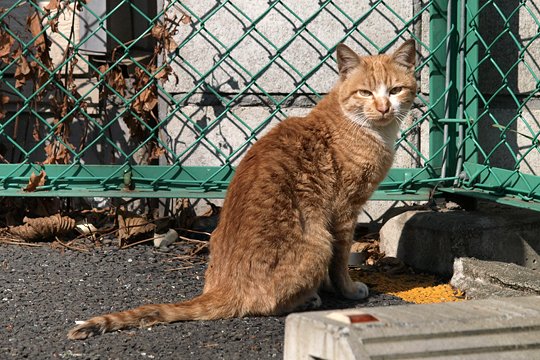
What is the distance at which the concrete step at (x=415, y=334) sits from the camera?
2268 millimetres

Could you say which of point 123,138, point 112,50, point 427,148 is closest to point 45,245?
point 123,138

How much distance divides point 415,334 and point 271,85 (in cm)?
250

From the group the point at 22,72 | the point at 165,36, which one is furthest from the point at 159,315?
the point at 22,72

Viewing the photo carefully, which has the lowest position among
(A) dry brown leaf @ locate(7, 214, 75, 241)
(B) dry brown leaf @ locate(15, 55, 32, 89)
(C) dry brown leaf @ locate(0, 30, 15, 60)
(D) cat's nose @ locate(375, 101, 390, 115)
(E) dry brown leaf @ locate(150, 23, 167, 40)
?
(A) dry brown leaf @ locate(7, 214, 75, 241)

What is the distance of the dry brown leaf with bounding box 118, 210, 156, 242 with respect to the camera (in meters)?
4.34

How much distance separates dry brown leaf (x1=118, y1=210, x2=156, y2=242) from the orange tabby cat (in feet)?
2.88

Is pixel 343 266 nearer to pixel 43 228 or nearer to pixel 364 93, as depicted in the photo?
pixel 364 93

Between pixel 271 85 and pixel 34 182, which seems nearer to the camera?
pixel 34 182

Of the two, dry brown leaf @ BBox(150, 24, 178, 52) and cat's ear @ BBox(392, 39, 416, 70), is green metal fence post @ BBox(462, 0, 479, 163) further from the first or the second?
dry brown leaf @ BBox(150, 24, 178, 52)

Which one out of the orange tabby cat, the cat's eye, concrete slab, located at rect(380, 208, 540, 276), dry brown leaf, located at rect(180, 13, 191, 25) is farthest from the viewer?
dry brown leaf, located at rect(180, 13, 191, 25)

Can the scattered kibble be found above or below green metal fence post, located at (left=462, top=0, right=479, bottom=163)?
below

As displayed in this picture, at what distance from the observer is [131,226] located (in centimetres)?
437

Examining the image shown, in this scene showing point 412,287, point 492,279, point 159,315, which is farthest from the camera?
point 412,287

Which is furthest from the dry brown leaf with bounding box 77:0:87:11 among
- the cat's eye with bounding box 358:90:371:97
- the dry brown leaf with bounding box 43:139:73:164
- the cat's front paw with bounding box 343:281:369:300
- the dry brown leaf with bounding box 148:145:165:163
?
the cat's front paw with bounding box 343:281:369:300
